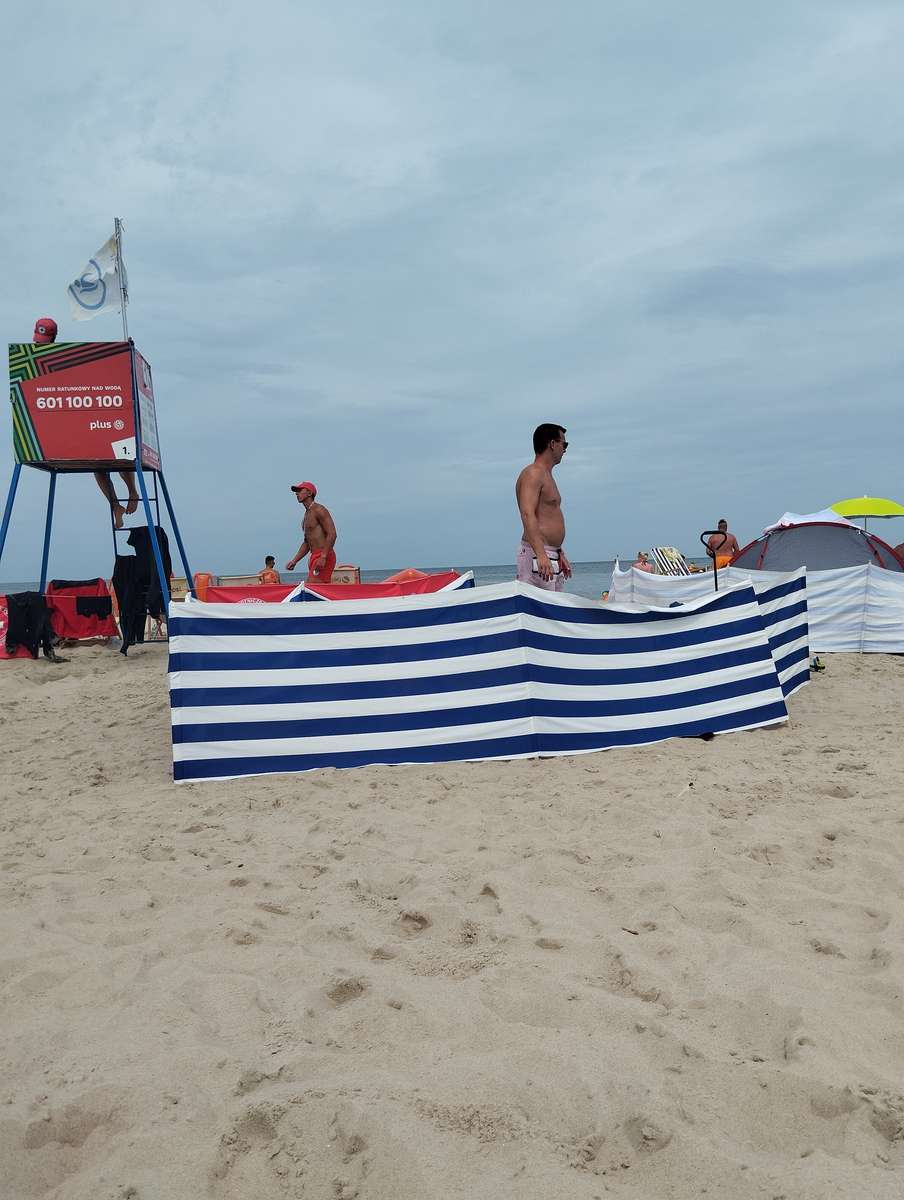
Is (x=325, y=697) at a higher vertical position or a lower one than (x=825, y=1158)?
higher

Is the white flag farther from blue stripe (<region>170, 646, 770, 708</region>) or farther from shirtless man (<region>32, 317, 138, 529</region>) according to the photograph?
blue stripe (<region>170, 646, 770, 708</region>)

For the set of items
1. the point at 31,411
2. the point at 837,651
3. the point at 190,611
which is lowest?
the point at 837,651

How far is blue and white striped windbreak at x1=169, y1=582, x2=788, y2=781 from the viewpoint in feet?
15.2

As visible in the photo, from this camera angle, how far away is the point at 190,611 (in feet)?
15.2

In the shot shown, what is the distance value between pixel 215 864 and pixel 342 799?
89 centimetres

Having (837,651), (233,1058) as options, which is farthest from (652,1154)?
(837,651)

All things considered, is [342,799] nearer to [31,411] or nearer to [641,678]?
[641,678]

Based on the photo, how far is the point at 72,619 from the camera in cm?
1052

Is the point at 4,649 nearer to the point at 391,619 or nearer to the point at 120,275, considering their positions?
the point at 120,275

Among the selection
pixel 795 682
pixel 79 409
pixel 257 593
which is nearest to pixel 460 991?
pixel 795 682

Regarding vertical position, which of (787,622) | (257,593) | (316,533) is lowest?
(787,622)

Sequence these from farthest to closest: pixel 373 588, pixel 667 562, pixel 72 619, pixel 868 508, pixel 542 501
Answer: pixel 667 562
pixel 868 508
pixel 72 619
pixel 373 588
pixel 542 501

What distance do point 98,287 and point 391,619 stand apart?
725cm

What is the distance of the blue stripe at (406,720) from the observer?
461cm
